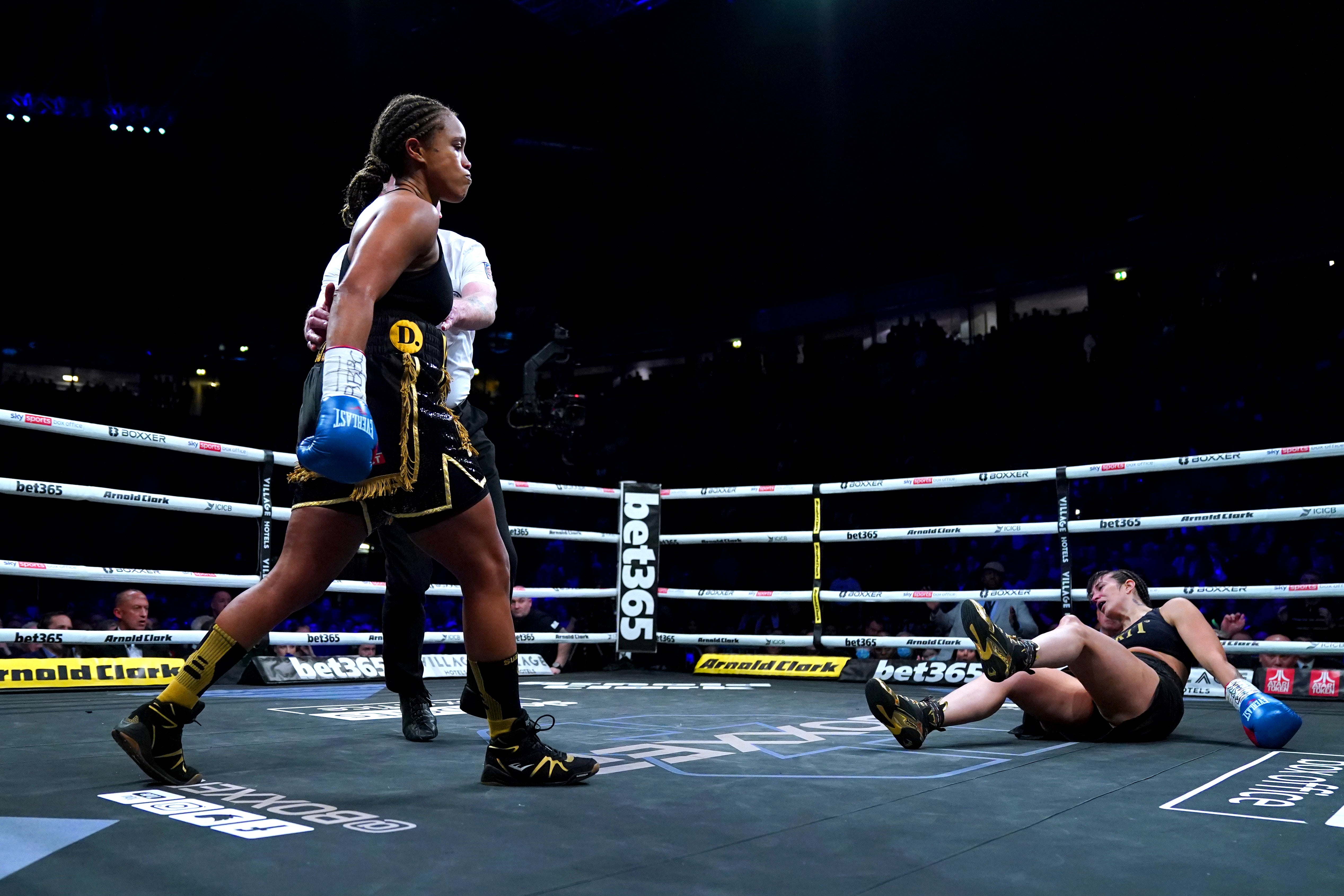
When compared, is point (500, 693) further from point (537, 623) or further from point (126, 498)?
point (537, 623)

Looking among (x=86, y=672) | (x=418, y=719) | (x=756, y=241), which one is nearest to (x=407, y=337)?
(x=418, y=719)

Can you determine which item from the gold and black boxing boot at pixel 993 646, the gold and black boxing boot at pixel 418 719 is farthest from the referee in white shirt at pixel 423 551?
the gold and black boxing boot at pixel 993 646

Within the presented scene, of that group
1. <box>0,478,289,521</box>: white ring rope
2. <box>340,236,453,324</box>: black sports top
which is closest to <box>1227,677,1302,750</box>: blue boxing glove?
<box>340,236,453,324</box>: black sports top

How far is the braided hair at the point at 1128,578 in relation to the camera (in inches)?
120

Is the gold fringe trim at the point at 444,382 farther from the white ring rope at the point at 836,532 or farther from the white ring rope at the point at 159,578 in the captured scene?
the white ring rope at the point at 836,532

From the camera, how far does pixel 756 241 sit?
45.6 feet

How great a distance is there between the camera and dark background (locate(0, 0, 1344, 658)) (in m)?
8.91

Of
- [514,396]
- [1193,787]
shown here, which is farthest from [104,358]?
[1193,787]

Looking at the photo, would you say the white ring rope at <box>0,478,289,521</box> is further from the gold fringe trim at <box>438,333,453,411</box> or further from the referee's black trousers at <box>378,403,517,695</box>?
the gold fringe trim at <box>438,333,453,411</box>

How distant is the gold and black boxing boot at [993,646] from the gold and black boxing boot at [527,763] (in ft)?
3.15

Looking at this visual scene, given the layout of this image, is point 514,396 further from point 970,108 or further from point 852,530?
point 852,530

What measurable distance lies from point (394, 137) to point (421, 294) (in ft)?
1.00

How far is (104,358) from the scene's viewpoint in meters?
15.3

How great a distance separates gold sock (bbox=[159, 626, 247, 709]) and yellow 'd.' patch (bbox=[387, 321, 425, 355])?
60 centimetres
